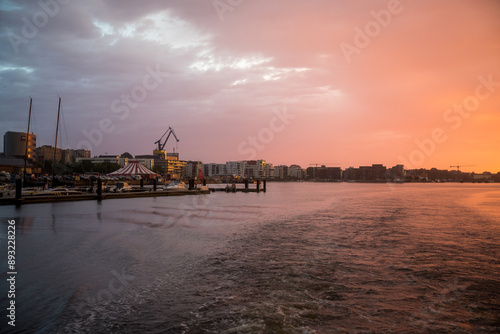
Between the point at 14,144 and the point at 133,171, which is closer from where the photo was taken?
the point at 133,171

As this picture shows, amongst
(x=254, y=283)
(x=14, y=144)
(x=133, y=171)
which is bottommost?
(x=254, y=283)

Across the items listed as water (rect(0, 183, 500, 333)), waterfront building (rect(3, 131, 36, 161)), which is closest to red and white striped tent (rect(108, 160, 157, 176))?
water (rect(0, 183, 500, 333))

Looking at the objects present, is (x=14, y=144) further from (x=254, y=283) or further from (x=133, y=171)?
(x=254, y=283)

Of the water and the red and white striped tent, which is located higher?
the red and white striped tent

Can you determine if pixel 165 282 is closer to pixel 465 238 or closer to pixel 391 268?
pixel 391 268

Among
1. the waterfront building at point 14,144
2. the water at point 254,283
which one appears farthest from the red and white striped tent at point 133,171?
the waterfront building at point 14,144

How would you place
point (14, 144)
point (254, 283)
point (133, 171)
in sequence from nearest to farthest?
point (254, 283)
point (133, 171)
point (14, 144)

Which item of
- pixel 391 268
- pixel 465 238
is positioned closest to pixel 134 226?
pixel 391 268

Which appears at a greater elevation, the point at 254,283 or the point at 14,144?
the point at 14,144

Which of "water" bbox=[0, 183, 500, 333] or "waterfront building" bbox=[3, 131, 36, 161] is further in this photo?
"waterfront building" bbox=[3, 131, 36, 161]

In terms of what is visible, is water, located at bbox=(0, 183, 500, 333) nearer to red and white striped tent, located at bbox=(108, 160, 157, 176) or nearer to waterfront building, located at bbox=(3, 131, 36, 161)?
red and white striped tent, located at bbox=(108, 160, 157, 176)

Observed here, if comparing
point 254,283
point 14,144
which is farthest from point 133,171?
point 14,144

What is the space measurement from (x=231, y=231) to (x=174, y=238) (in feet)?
12.4

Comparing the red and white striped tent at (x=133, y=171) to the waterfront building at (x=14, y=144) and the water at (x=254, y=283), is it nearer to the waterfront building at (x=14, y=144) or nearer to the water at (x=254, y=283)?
the water at (x=254, y=283)
